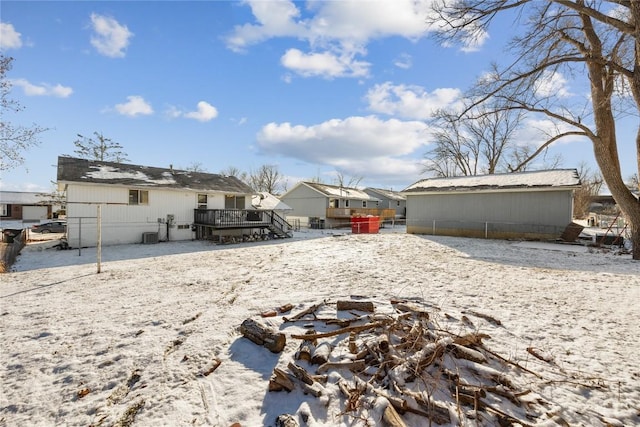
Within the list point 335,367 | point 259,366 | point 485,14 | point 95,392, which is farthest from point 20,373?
point 485,14

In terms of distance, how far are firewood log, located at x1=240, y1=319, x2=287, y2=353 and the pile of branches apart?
0.04ft

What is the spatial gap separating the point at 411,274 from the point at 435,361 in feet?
17.1

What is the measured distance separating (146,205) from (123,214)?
1231 millimetres

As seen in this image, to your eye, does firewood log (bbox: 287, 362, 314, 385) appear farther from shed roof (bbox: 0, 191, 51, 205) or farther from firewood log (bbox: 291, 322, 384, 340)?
shed roof (bbox: 0, 191, 51, 205)

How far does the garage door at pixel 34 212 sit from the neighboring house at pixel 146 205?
104 ft

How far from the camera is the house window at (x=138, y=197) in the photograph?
1617 centimetres

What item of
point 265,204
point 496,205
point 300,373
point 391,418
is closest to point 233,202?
point 265,204

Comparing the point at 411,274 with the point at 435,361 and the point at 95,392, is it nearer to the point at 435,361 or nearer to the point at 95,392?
the point at 435,361

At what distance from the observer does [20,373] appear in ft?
12.0

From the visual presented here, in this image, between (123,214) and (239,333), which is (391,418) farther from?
(123,214)

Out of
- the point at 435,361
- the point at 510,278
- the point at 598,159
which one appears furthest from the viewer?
the point at 598,159

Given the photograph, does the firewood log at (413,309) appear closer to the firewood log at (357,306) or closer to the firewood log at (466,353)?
the firewood log at (357,306)

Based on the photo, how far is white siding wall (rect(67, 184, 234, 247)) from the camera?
14391mm

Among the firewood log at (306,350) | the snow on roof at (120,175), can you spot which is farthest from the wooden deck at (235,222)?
the firewood log at (306,350)
